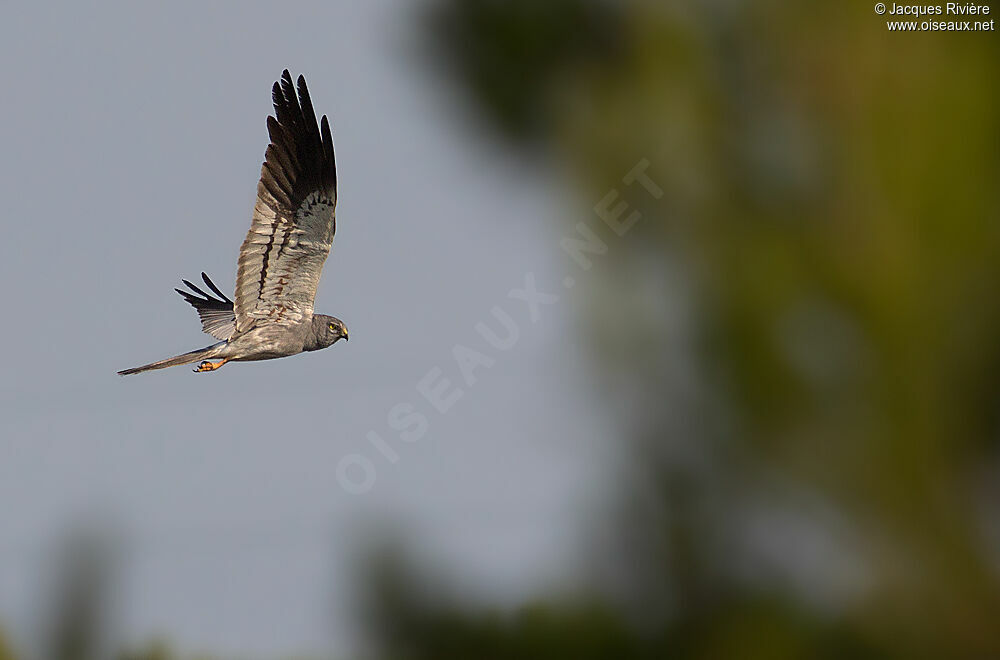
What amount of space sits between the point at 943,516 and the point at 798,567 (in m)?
0.28

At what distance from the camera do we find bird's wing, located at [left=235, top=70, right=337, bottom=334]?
753 centimetres

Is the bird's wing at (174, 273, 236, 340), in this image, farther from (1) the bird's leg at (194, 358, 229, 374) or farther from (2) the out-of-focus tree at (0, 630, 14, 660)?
(2) the out-of-focus tree at (0, 630, 14, 660)

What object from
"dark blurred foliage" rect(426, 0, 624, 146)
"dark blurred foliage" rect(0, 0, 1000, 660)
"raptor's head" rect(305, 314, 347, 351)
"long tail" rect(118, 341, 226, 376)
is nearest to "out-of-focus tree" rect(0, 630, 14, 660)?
"dark blurred foliage" rect(0, 0, 1000, 660)

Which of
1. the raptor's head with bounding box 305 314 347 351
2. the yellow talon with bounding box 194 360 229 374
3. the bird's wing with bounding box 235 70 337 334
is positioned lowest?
the yellow talon with bounding box 194 360 229 374

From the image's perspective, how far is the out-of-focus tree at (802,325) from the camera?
185cm

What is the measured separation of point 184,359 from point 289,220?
118 centimetres

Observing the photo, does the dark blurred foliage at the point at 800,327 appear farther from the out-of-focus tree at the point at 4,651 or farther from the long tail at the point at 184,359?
the long tail at the point at 184,359

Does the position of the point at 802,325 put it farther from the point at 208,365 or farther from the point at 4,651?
the point at 208,365

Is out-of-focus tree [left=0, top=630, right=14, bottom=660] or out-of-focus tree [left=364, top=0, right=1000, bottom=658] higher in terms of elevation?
out-of-focus tree [left=364, top=0, right=1000, bottom=658]

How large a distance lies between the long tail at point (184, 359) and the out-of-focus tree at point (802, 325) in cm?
547

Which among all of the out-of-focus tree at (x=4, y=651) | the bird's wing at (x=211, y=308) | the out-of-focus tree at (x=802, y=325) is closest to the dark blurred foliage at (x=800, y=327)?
the out-of-focus tree at (x=802, y=325)

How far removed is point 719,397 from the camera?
1990 mm

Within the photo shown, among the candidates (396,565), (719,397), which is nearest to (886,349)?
(719,397)

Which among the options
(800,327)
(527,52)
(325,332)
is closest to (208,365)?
(325,332)
